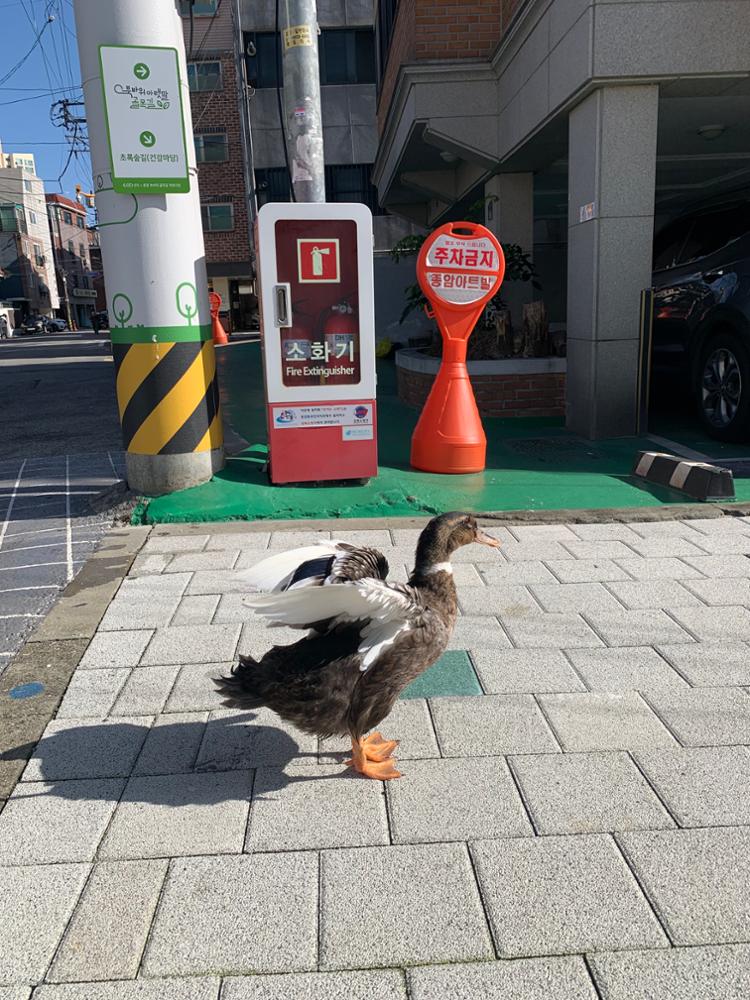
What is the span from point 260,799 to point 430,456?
4.36 metres

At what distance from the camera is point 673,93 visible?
25.3 feet

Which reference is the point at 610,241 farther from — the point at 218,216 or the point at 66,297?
the point at 66,297

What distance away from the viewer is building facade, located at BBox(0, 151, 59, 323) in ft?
217

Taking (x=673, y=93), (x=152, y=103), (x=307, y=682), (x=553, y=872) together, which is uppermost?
(x=673, y=93)

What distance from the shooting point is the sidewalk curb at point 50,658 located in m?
3.02

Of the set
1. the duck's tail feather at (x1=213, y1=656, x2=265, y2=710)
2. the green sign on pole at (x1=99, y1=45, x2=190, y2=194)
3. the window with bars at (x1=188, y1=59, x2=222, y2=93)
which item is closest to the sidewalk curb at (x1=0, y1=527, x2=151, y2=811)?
the duck's tail feather at (x1=213, y1=656, x2=265, y2=710)

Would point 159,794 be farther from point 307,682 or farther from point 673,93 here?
point 673,93

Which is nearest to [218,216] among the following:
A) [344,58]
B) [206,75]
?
[206,75]

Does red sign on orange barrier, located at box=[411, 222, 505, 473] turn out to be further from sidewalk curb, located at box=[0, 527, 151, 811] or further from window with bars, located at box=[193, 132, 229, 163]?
window with bars, located at box=[193, 132, 229, 163]

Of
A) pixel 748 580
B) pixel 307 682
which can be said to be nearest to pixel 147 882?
pixel 307 682

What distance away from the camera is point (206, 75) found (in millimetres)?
32531

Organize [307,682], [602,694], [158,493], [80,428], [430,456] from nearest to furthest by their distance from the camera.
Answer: [307,682]
[602,694]
[158,493]
[430,456]
[80,428]

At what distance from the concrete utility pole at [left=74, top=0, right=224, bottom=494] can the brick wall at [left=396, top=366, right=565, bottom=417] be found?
366cm

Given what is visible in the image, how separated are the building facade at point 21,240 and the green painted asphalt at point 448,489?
65.9 metres
